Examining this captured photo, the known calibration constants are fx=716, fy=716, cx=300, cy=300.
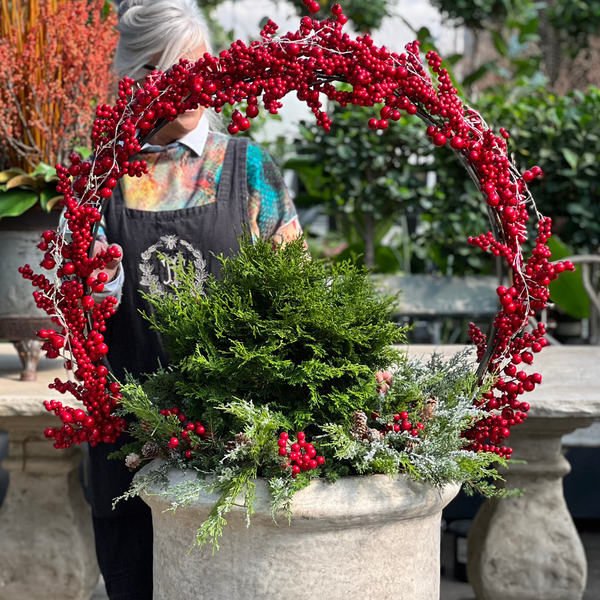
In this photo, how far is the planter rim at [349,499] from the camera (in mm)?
1020

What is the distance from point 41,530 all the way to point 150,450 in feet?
3.97

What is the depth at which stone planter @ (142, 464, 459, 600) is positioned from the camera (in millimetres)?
1032

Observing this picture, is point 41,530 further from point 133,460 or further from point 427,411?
point 427,411

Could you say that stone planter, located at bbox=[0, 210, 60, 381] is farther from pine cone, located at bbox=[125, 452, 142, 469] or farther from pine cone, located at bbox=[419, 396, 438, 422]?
→ pine cone, located at bbox=[419, 396, 438, 422]

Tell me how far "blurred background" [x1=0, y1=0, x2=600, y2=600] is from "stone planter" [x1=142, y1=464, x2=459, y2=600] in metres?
0.44

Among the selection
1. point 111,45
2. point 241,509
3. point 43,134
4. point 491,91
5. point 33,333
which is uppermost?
point 491,91

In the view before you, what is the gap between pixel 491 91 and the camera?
648 centimetres

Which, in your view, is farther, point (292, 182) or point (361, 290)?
point (292, 182)

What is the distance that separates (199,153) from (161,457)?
26.2 inches

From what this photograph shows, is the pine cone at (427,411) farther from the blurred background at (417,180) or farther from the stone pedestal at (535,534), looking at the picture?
the stone pedestal at (535,534)

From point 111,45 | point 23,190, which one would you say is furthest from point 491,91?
point 23,190

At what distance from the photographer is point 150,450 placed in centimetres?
115

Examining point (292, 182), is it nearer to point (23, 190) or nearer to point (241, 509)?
point (23, 190)

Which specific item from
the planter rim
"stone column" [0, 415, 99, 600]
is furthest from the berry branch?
"stone column" [0, 415, 99, 600]
